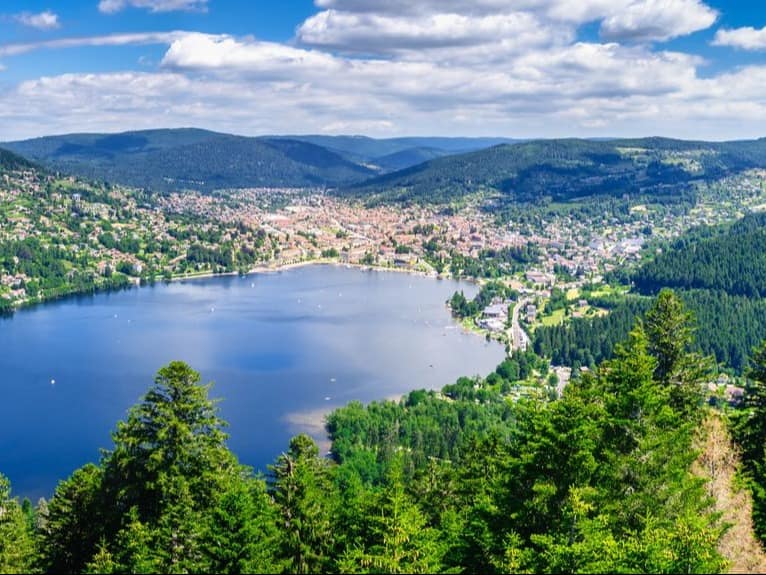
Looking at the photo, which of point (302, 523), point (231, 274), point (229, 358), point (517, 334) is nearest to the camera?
point (302, 523)

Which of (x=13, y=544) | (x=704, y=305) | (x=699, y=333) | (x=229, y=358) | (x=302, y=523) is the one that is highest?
(x=302, y=523)

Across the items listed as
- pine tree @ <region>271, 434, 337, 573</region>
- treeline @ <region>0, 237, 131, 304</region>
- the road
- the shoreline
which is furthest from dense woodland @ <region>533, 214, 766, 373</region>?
treeline @ <region>0, 237, 131, 304</region>

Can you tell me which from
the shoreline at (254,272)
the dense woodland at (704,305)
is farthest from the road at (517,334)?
the shoreline at (254,272)

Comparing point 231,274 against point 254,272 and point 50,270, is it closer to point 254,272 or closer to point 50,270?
point 254,272

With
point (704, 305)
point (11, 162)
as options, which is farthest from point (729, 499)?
point (11, 162)

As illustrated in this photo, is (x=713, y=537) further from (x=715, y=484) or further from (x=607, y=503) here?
(x=715, y=484)
